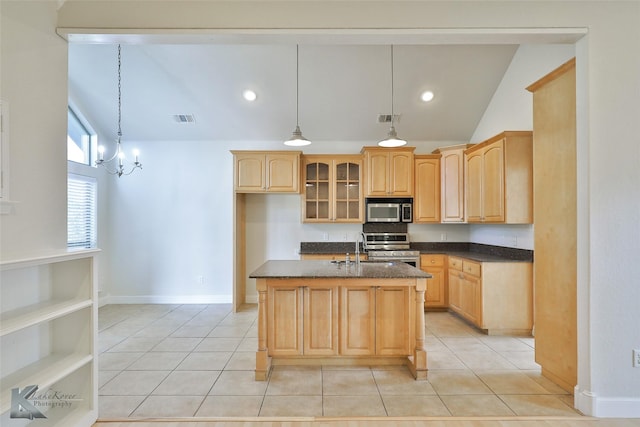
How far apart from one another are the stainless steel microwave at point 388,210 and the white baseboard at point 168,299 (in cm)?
266

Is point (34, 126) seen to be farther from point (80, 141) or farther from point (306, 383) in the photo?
point (80, 141)

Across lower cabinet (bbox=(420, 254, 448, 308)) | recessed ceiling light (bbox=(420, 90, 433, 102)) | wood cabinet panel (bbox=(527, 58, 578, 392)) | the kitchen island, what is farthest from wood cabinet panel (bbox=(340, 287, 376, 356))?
recessed ceiling light (bbox=(420, 90, 433, 102))

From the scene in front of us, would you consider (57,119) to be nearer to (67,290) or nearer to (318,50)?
(67,290)

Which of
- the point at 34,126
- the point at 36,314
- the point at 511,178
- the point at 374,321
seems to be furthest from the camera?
the point at 511,178

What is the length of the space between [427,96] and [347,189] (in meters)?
1.75

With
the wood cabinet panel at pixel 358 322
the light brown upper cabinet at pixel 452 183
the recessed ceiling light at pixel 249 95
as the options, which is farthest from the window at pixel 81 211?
the light brown upper cabinet at pixel 452 183

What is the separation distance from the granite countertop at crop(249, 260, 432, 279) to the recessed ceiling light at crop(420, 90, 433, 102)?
2.68 metres

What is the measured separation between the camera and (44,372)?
195 cm

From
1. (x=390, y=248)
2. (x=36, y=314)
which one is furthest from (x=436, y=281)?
(x=36, y=314)

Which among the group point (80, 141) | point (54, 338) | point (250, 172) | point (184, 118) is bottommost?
point (54, 338)

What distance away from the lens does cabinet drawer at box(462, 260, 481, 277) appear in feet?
13.3

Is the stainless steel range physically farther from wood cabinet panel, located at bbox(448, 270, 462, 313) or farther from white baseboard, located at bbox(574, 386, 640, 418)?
white baseboard, located at bbox(574, 386, 640, 418)

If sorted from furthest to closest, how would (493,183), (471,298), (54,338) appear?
(471,298) < (493,183) < (54,338)

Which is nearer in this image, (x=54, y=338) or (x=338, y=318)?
(x=54, y=338)
